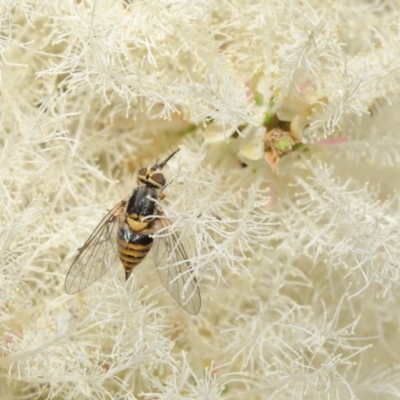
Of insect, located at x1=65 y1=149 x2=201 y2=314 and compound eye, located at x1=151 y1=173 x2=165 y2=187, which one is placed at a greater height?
compound eye, located at x1=151 y1=173 x2=165 y2=187

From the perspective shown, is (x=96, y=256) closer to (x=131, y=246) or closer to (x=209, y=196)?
(x=131, y=246)

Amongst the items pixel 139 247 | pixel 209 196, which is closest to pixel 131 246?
pixel 139 247

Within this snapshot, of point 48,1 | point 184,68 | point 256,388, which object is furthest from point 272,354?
point 48,1

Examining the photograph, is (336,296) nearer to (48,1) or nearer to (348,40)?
(348,40)
